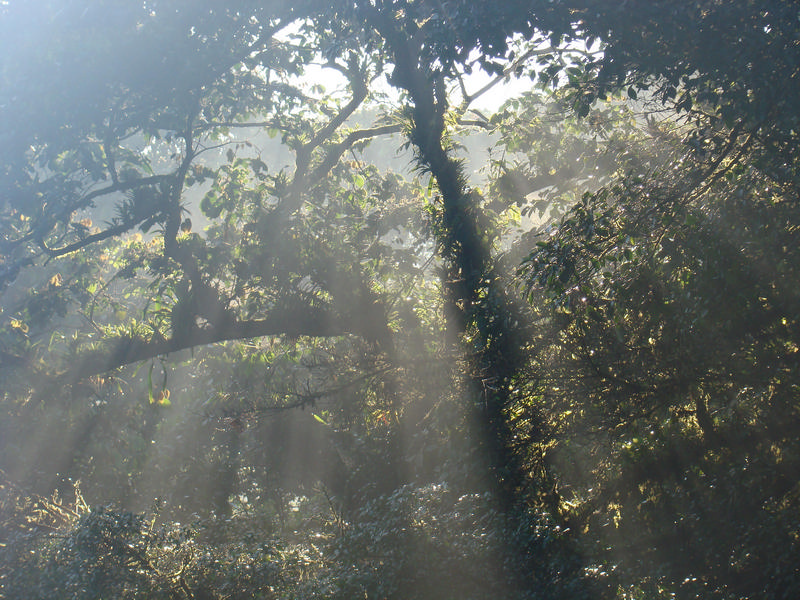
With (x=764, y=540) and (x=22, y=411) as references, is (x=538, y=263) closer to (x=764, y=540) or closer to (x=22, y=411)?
(x=764, y=540)

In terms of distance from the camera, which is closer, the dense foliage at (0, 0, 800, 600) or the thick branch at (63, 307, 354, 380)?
the dense foliage at (0, 0, 800, 600)

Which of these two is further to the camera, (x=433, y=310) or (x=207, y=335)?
(x=207, y=335)

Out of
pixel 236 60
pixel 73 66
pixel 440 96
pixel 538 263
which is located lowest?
pixel 538 263

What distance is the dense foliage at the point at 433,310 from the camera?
514 centimetres

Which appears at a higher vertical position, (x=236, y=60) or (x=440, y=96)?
(x=236, y=60)

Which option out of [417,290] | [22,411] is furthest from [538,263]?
[22,411]

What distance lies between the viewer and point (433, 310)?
27.9 feet

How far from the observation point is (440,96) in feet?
26.5

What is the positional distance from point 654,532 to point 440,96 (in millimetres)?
5471

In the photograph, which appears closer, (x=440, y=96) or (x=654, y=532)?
(x=654, y=532)

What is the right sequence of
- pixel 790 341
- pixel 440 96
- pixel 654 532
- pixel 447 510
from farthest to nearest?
pixel 440 96 < pixel 447 510 < pixel 654 532 < pixel 790 341

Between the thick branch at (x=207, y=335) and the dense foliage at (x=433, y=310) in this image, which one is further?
the thick branch at (x=207, y=335)

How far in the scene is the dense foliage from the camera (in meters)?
5.14

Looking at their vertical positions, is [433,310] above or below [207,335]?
below
